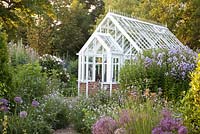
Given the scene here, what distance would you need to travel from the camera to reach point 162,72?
9.47 meters

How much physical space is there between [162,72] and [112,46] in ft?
16.0

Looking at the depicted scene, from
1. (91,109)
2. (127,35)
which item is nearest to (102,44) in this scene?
(127,35)

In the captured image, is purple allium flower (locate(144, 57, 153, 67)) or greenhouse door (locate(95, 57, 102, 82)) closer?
purple allium flower (locate(144, 57, 153, 67))

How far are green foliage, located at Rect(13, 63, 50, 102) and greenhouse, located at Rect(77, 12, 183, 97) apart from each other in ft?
15.3

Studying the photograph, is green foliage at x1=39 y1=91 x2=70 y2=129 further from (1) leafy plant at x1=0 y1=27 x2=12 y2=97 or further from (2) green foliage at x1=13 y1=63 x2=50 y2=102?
(1) leafy plant at x1=0 y1=27 x2=12 y2=97

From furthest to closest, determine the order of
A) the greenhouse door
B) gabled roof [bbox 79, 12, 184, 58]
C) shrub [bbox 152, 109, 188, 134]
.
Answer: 1. the greenhouse door
2. gabled roof [bbox 79, 12, 184, 58]
3. shrub [bbox 152, 109, 188, 134]

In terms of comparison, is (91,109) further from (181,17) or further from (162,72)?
(181,17)

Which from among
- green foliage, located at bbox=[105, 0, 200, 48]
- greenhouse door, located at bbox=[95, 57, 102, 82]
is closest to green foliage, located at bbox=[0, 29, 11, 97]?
greenhouse door, located at bbox=[95, 57, 102, 82]

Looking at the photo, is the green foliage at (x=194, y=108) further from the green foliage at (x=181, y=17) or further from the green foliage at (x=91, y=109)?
the green foliage at (x=181, y=17)

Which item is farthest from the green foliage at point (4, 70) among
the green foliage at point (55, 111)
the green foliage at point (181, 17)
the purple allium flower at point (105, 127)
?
the green foliage at point (181, 17)

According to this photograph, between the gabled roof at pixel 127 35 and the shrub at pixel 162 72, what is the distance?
11.8ft

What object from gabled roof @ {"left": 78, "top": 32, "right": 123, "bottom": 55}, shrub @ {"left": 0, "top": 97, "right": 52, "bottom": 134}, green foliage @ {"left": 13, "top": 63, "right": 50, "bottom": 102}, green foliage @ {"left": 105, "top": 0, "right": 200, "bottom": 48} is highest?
green foliage @ {"left": 105, "top": 0, "right": 200, "bottom": 48}

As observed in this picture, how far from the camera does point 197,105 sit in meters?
4.97

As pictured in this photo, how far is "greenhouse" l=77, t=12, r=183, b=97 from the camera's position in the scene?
1370 centimetres
